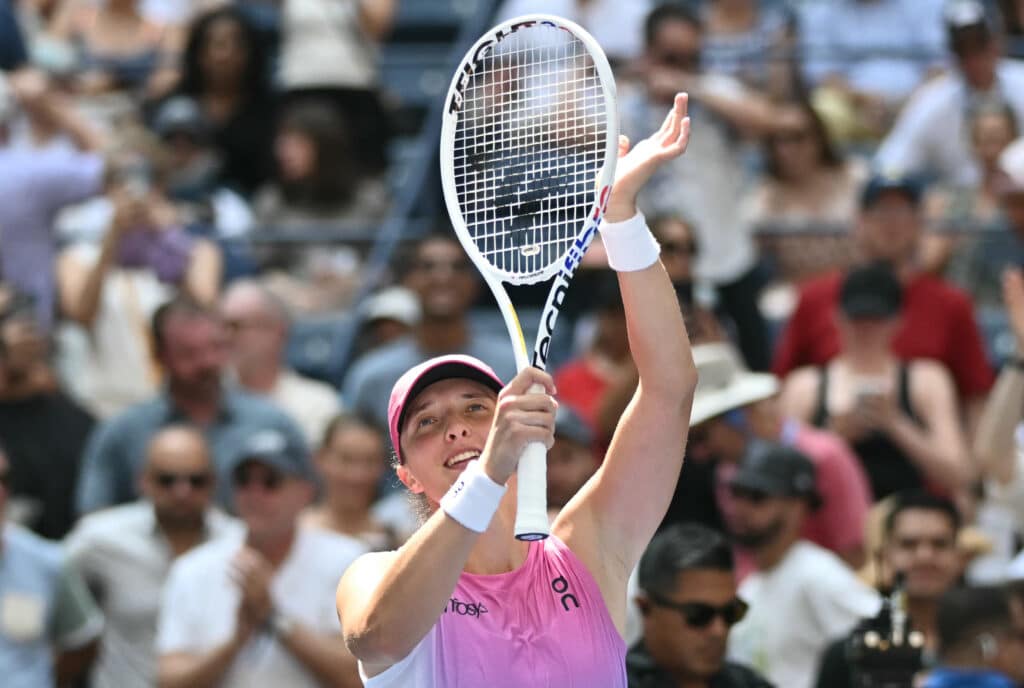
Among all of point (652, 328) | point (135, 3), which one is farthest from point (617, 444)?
point (135, 3)

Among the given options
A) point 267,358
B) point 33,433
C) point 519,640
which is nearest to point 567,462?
point 267,358

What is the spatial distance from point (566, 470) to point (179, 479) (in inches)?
56.5

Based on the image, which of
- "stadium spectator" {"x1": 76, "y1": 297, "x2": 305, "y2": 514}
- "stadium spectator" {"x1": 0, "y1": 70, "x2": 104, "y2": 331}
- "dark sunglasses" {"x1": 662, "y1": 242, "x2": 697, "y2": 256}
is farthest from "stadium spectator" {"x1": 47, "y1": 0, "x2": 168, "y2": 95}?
"dark sunglasses" {"x1": 662, "y1": 242, "x2": 697, "y2": 256}

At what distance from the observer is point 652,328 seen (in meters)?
Answer: 4.31

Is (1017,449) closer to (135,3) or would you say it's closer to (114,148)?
(114,148)

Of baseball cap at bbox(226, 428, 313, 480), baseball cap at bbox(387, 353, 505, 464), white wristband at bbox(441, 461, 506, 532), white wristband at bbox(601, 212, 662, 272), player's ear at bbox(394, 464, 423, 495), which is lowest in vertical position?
baseball cap at bbox(226, 428, 313, 480)

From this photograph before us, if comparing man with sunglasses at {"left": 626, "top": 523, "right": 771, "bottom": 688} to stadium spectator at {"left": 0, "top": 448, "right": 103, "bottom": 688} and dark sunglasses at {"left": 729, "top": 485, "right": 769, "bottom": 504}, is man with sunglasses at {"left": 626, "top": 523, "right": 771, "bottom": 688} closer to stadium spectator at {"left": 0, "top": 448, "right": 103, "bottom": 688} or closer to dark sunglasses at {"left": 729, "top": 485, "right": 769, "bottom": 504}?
dark sunglasses at {"left": 729, "top": 485, "right": 769, "bottom": 504}

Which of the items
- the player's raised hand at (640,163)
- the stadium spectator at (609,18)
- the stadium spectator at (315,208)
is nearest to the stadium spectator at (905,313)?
the stadium spectator at (609,18)

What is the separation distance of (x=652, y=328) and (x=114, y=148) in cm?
668

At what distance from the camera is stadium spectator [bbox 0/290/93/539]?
27.7 feet

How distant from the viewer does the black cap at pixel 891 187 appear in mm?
8883

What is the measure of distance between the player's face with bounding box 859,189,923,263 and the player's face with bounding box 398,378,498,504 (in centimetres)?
495

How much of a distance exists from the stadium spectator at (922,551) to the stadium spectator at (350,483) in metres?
1.84

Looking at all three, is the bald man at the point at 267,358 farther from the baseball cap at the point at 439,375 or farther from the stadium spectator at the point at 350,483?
the baseball cap at the point at 439,375
